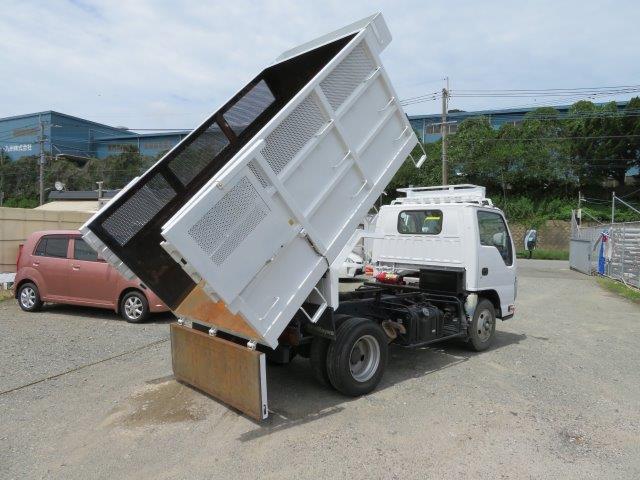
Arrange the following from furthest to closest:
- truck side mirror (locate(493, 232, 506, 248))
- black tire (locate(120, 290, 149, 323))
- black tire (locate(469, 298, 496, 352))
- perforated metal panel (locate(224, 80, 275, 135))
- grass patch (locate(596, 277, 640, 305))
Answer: grass patch (locate(596, 277, 640, 305)), black tire (locate(120, 290, 149, 323)), truck side mirror (locate(493, 232, 506, 248)), black tire (locate(469, 298, 496, 352)), perforated metal panel (locate(224, 80, 275, 135))

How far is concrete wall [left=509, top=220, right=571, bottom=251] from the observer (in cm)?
3666

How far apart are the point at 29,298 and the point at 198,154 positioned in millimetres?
7268

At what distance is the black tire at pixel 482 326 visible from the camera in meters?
7.28

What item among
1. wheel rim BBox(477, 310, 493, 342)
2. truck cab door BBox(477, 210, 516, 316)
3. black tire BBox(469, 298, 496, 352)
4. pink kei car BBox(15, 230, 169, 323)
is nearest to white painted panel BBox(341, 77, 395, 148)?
truck cab door BBox(477, 210, 516, 316)

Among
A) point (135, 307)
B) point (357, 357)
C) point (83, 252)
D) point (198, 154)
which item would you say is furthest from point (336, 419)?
point (83, 252)

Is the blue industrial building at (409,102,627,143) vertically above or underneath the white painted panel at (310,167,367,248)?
above

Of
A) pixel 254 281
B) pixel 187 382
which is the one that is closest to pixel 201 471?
pixel 254 281

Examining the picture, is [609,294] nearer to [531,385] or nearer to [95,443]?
[531,385]

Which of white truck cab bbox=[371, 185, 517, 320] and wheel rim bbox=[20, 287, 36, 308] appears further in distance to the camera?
wheel rim bbox=[20, 287, 36, 308]

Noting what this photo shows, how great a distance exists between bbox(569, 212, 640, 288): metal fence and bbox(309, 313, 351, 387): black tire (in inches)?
537

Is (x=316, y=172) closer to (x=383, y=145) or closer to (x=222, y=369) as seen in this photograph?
(x=383, y=145)

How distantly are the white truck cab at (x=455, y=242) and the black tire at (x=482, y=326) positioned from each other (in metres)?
0.18

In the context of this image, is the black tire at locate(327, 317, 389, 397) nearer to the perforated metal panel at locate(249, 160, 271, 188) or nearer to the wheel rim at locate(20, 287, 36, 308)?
the perforated metal panel at locate(249, 160, 271, 188)

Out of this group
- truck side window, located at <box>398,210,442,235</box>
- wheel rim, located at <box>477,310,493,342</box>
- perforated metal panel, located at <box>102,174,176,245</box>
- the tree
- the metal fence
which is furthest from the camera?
the tree
